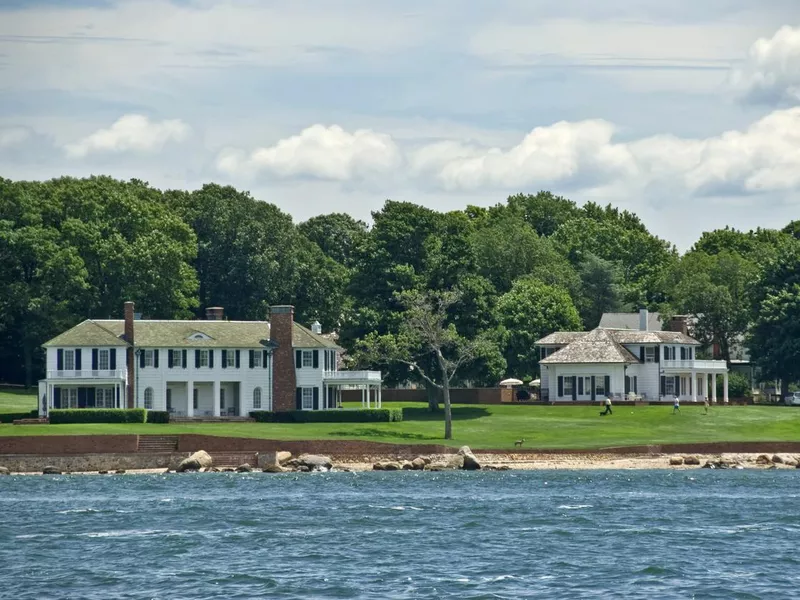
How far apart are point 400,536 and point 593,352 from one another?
207 feet

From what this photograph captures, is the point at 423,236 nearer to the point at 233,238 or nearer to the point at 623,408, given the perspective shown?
the point at 623,408

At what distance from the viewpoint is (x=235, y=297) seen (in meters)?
132

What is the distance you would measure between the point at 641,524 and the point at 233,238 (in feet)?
260

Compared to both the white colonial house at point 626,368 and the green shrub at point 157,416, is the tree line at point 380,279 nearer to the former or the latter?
the white colonial house at point 626,368

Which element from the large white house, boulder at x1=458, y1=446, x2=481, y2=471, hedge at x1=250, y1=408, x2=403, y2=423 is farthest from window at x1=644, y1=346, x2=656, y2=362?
boulder at x1=458, y1=446, x2=481, y2=471

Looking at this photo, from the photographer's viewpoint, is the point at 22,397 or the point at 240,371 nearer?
the point at 240,371

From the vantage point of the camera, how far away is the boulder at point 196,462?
81.3 m

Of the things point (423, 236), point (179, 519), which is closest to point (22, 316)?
point (423, 236)

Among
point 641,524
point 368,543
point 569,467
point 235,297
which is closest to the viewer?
point 368,543

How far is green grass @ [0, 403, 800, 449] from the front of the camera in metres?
87.9

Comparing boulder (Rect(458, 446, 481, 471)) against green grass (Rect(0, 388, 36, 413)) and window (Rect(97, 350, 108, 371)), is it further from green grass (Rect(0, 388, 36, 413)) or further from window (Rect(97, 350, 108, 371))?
green grass (Rect(0, 388, 36, 413))

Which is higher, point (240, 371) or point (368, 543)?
point (240, 371)

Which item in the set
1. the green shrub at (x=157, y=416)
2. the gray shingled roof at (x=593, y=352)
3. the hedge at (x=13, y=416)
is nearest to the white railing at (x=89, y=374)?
the hedge at (x=13, y=416)

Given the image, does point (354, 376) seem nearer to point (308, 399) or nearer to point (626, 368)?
point (308, 399)
